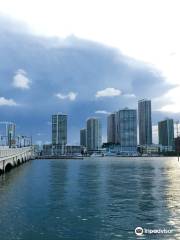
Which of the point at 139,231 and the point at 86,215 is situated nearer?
the point at 139,231

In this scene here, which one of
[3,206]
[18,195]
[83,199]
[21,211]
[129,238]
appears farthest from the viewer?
[18,195]

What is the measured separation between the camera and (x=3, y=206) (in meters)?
46.4

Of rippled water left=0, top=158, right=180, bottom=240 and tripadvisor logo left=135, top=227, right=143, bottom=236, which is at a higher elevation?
tripadvisor logo left=135, top=227, right=143, bottom=236

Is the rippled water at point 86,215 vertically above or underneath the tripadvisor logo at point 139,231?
underneath

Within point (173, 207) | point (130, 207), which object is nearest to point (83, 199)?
point (130, 207)

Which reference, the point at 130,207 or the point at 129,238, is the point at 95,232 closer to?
the point at 129,238

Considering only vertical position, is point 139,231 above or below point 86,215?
above

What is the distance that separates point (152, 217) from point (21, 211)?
15844 mm

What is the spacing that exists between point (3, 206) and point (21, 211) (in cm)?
472

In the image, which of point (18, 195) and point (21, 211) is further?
point (18, 195)

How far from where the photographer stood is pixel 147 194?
192 ft

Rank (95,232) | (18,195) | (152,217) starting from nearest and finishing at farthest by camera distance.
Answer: (95,232)
(152,217)
(18,195)

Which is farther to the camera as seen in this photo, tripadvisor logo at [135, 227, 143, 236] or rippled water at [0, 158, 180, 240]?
rippled water at [0, 158, 180, 240]

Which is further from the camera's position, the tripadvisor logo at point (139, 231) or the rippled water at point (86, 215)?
the rippled water at point (86, 215)
